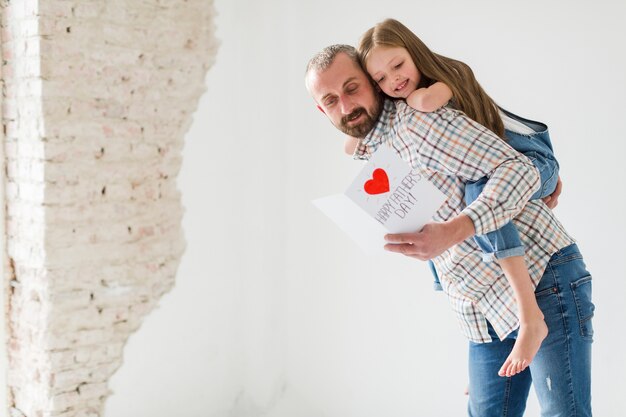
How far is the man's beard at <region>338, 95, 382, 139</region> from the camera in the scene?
1.55 m

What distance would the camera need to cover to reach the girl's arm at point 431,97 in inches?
56.3

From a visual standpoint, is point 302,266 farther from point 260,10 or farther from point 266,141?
point 260,10

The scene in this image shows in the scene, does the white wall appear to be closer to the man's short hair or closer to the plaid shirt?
the plaid shirt

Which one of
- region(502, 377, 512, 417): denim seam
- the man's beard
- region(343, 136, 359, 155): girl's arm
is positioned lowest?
region(502, 377, 512, 417): denim seam

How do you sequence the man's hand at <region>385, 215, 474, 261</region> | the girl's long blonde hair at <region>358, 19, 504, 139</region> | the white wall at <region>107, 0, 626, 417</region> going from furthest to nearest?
the white wall at <region>107, 0, 626, 417</region>
the girl's long blonde hair at <region>358, 19, 504, 139</region>
the man's hand at <region>385, 215, 474, 261</region>

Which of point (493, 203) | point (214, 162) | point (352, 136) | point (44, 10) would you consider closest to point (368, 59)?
point (352, 136)

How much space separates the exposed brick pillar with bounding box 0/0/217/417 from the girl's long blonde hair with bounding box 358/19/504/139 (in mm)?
1344

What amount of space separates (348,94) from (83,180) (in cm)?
136

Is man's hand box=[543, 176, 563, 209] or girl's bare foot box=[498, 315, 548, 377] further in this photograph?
man's hand box=[543, 176, 563, 209]

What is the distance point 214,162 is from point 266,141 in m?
0.29

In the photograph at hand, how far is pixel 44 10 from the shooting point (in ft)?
7.80

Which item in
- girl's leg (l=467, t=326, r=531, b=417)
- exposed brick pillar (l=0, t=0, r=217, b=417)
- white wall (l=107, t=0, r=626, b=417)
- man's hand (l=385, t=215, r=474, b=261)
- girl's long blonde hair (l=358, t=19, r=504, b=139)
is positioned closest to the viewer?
man's hand (l=385, t=215, r=474, b=261)

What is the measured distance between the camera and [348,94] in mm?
1553

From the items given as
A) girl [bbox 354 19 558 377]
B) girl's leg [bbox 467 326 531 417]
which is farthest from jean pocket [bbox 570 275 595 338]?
girl's leg [bbox 467 326 531 417]
